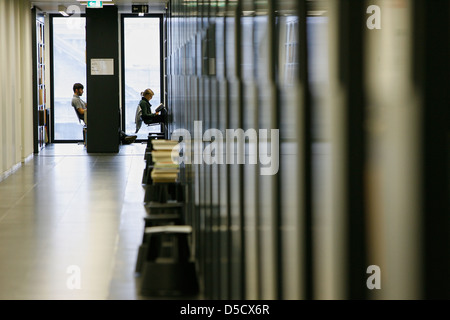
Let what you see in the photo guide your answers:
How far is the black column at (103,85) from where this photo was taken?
1491 centimetres

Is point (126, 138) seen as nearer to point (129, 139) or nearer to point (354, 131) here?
point (129, 139)

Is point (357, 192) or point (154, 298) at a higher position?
point (357, 192)

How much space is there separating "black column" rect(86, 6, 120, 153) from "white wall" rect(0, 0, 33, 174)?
1246mm

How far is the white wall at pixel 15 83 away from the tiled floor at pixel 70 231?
1.62 feet

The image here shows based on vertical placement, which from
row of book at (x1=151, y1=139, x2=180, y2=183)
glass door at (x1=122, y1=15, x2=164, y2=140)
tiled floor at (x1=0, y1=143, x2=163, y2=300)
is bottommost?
Answer: tiled floor at (x1=0, y1=143, x2=163, y2=300)

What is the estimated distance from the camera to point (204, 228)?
4.48 m

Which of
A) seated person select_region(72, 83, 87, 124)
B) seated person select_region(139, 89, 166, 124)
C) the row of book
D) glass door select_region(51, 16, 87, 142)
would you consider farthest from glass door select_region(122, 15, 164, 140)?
the row of book

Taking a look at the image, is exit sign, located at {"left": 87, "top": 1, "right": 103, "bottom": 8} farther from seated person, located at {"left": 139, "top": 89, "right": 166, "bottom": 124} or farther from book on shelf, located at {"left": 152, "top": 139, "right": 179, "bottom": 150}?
book on shelf, located at {"left": 152, "top": 139, "right": 179, "bottom": 150}

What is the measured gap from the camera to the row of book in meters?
6.61
